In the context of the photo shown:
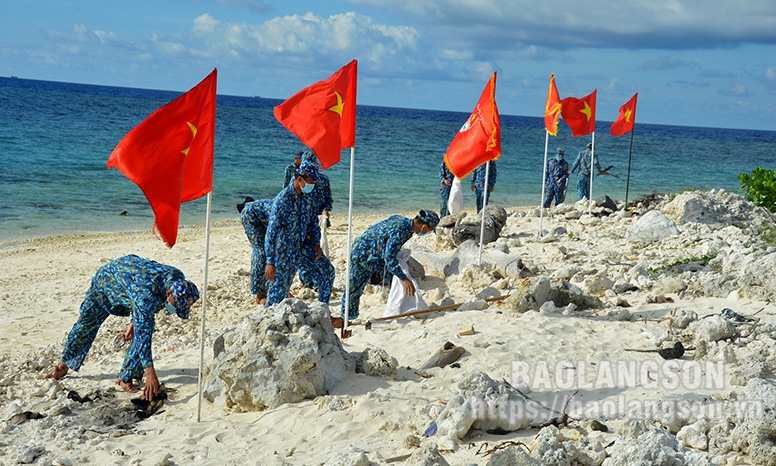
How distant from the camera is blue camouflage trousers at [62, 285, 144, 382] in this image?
6367 millimetres

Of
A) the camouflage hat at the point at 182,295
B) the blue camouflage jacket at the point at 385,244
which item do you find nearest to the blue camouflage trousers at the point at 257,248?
the blue camouflage jacket at the point at 385,244

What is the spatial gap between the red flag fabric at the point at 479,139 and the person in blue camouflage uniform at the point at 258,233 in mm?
2387

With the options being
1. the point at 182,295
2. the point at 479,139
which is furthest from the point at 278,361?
the point at 479,139

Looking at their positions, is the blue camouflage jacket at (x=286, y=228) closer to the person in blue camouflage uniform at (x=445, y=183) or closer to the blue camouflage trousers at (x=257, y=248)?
the blue camouflage trousers at (x=257, y=248)

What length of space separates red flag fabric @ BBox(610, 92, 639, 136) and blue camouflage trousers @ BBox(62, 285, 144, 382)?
1250cm

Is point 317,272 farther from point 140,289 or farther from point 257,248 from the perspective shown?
point 140,289

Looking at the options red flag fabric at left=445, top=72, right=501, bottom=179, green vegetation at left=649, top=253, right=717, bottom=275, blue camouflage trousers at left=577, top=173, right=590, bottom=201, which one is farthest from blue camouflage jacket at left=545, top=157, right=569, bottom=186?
red flag fabric at left=445, top=72, right=501, bottom=179

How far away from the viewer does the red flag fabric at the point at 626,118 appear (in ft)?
53.2

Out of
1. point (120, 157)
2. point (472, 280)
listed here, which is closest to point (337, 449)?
point (120, 157)

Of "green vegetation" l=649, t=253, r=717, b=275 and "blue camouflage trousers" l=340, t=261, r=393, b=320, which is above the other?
"green vegetation" l=649, t=253, r=717, b=275

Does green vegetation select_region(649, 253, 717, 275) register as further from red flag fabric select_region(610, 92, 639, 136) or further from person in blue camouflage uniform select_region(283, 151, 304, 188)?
red flag fabric select_region(610, 92, 639, 136)

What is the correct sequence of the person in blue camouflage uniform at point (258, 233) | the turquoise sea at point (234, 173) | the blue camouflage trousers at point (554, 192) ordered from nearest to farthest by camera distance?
the person in blue camouflage uniform at point (258, 233) → the turquoise sea at point (234, 173) → the blue camouflage trousers at point (554, 192)

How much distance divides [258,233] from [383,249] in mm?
1685

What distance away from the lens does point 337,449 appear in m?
4.96
